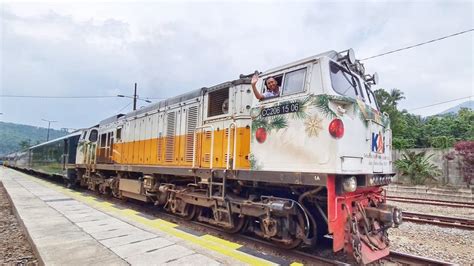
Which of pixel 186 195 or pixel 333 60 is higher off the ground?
pixel 333 60

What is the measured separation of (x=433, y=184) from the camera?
62.4ft

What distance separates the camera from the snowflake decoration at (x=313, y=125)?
4559 mm

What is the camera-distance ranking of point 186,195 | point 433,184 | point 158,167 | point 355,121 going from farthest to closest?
point 433,184 < point 158,167 < point 186,195 < point 355,121

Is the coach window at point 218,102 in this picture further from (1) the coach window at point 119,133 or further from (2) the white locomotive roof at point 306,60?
(1) the coach window at point 119,133

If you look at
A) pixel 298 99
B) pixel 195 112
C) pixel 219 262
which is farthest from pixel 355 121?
pixel 195 112

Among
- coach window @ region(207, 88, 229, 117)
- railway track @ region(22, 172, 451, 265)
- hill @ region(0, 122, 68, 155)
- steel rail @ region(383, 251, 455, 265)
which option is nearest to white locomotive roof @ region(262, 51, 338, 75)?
coach window @ region(207, 88, 229, 117)

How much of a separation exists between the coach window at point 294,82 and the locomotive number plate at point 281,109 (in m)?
0.25

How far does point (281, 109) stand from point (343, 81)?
1208 mm

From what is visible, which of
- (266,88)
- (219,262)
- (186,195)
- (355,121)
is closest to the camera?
(219,262)

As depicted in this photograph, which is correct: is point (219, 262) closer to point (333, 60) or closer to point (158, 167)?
point (333, 60)

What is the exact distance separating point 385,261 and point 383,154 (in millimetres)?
1878

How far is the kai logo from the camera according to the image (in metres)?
5.31

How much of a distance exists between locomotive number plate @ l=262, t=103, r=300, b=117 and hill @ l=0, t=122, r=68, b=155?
14389 centimetres

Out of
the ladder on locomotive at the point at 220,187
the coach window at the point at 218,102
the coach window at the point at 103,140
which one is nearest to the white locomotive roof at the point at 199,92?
the coach window at the point at 218,102
